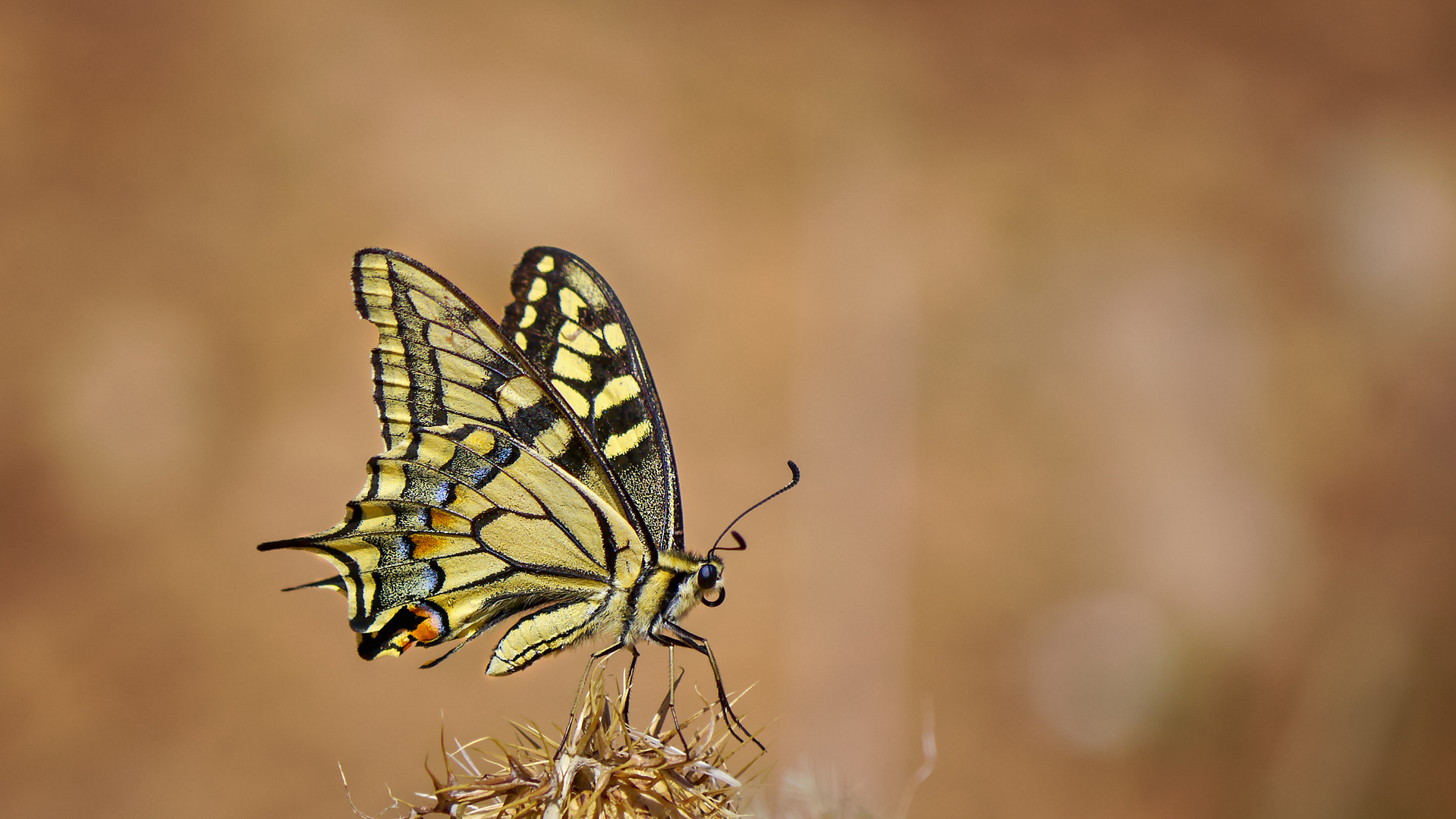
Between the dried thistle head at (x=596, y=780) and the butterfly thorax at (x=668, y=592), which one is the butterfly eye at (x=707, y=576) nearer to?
the butterfly thorax at (x=668, y=592)

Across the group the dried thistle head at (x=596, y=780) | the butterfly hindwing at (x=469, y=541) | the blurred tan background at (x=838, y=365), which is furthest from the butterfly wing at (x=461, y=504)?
the blurred tan background at (x=838, y=365)

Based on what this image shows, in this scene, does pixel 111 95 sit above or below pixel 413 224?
above

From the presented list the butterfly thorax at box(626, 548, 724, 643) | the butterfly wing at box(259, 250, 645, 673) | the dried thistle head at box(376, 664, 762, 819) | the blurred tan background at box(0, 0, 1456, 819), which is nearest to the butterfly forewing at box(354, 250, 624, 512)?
the butterfly wing at box(259, 250, 645, 673)

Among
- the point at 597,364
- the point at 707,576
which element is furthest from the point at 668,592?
the point at 597,364

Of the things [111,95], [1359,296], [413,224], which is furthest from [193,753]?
[1359,296]

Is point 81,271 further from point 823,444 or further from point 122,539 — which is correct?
point 823,444

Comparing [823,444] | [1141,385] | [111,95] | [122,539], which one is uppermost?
[111,95]
